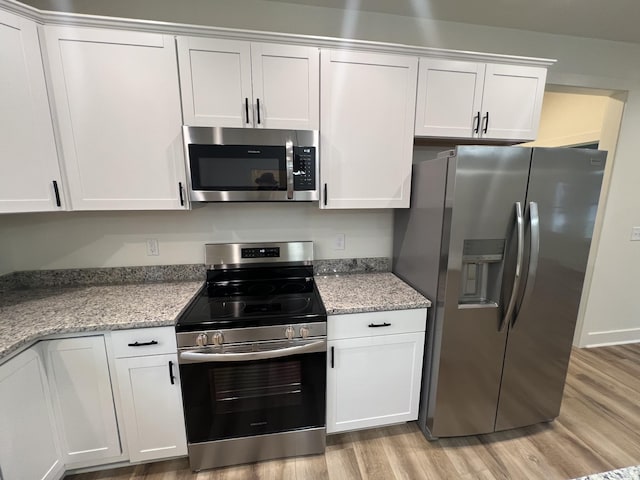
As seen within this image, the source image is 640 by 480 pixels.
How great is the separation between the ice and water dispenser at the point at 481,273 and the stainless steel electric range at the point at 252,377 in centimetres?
82

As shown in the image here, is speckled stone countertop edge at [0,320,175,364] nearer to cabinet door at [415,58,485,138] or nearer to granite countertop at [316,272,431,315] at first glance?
granite countertop at [316,272,431,315]

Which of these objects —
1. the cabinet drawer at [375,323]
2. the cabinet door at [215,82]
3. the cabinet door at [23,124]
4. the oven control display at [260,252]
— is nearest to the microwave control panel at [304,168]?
the cabinet door at [215,82]

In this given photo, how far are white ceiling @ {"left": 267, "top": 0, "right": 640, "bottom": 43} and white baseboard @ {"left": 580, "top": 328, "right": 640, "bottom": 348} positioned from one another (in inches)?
104

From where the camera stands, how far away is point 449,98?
5.54 ft

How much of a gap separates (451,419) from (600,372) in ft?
5.96

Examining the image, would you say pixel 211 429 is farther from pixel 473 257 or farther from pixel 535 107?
pixel 535 107

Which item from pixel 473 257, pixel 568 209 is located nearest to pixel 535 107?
pixel 568 209

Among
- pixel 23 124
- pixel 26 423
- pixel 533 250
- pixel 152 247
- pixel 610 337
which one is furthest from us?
pixel 610 337

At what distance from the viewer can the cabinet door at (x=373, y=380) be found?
158cm

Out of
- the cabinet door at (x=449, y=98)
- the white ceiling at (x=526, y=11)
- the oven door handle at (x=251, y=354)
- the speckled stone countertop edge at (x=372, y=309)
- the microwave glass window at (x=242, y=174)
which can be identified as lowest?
the oven door handle at (x=251, y=354)

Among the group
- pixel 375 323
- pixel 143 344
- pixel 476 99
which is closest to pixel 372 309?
pixel 375 323

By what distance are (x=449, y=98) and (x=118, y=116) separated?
1919 mm

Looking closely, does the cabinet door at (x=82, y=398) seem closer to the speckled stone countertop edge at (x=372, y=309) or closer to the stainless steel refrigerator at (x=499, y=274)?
the speckled stone countertop edge at (x=372, y=309)

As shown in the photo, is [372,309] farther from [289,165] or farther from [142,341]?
[142,341]
